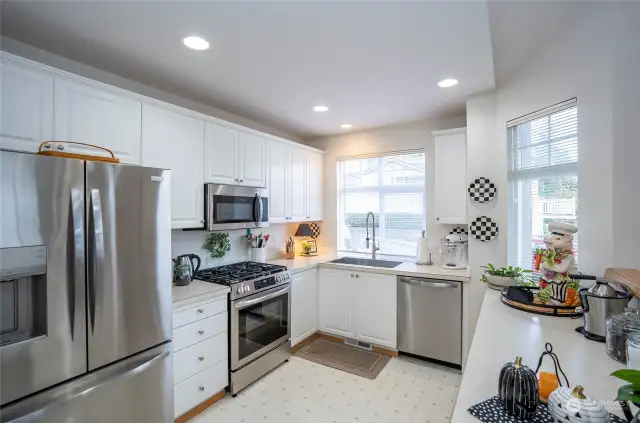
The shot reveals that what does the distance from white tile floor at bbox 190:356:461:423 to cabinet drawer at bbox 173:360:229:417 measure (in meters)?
0.14

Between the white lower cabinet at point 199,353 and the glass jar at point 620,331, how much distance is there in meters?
2.26

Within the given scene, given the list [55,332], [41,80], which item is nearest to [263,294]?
[55,332]

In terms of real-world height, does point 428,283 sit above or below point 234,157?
below

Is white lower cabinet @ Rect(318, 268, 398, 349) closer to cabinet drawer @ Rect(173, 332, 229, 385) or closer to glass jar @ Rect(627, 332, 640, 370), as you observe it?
cabinet drawer @ Rect(173, 332, 229, 385)

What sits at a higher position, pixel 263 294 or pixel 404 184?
pixel 404 184

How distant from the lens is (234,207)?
2.90 m

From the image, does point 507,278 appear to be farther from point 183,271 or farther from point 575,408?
point 183,271

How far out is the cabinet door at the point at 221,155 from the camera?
2697 mm

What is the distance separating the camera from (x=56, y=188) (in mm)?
1420

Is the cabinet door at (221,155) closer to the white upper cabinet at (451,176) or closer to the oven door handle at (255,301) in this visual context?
the oven door handle at (255,301)

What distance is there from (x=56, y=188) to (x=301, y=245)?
305cm

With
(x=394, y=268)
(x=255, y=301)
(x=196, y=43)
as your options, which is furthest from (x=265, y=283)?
(x=196, y=43)

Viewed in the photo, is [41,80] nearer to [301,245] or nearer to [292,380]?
[292,380]

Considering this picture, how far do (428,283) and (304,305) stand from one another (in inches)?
51.8
